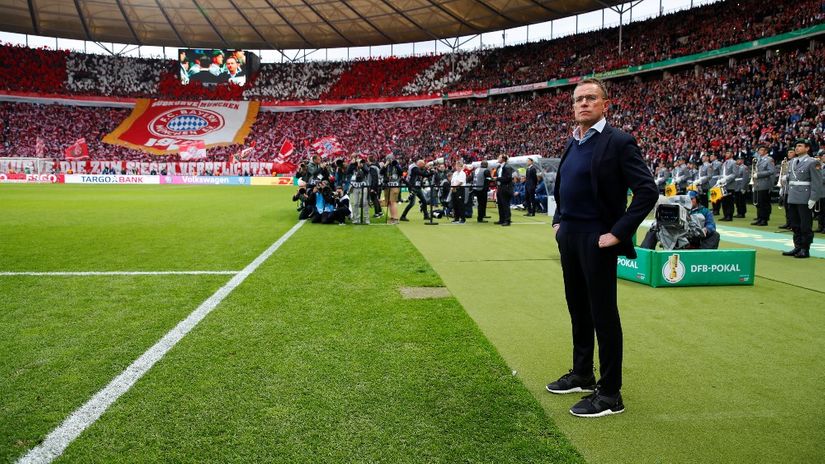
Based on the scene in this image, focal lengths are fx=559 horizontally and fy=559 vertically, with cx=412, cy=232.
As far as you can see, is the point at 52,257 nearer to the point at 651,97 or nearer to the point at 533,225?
the point at 533,225

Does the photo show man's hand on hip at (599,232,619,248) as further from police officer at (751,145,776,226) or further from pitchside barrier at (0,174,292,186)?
pitchside barrier at (0,174,292,186)

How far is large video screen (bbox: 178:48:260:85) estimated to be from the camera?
6066 centimetres

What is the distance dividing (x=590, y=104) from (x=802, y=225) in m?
8.43

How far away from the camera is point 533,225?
605 inches

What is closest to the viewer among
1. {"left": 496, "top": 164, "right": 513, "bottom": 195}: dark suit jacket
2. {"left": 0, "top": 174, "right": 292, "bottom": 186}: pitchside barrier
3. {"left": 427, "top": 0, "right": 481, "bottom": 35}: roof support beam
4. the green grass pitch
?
the green grass pitch

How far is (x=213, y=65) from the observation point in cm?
6128

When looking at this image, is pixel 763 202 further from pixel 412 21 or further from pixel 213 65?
pixel 213 65

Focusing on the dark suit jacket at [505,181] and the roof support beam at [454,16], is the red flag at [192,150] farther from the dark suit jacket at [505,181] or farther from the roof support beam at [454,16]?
the dark suit jacket at [505,181]

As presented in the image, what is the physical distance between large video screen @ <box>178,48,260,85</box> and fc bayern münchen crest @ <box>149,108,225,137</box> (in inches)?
163

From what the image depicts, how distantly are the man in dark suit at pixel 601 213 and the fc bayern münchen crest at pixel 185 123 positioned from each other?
59.0 meters

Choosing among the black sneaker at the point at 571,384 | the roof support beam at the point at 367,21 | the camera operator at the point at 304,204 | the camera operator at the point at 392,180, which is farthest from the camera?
the roof support beam at the point at 367,21

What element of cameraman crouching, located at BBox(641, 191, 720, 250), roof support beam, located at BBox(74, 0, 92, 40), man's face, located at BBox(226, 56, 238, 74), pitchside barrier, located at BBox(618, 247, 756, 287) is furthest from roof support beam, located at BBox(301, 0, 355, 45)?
pitchside barrier, located at BBox(618, 247, 756, 287)

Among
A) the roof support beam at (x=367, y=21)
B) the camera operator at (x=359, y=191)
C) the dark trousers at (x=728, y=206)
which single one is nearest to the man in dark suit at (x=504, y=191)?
the camera operator at (x=359, y=191)

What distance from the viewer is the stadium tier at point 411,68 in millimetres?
39500
